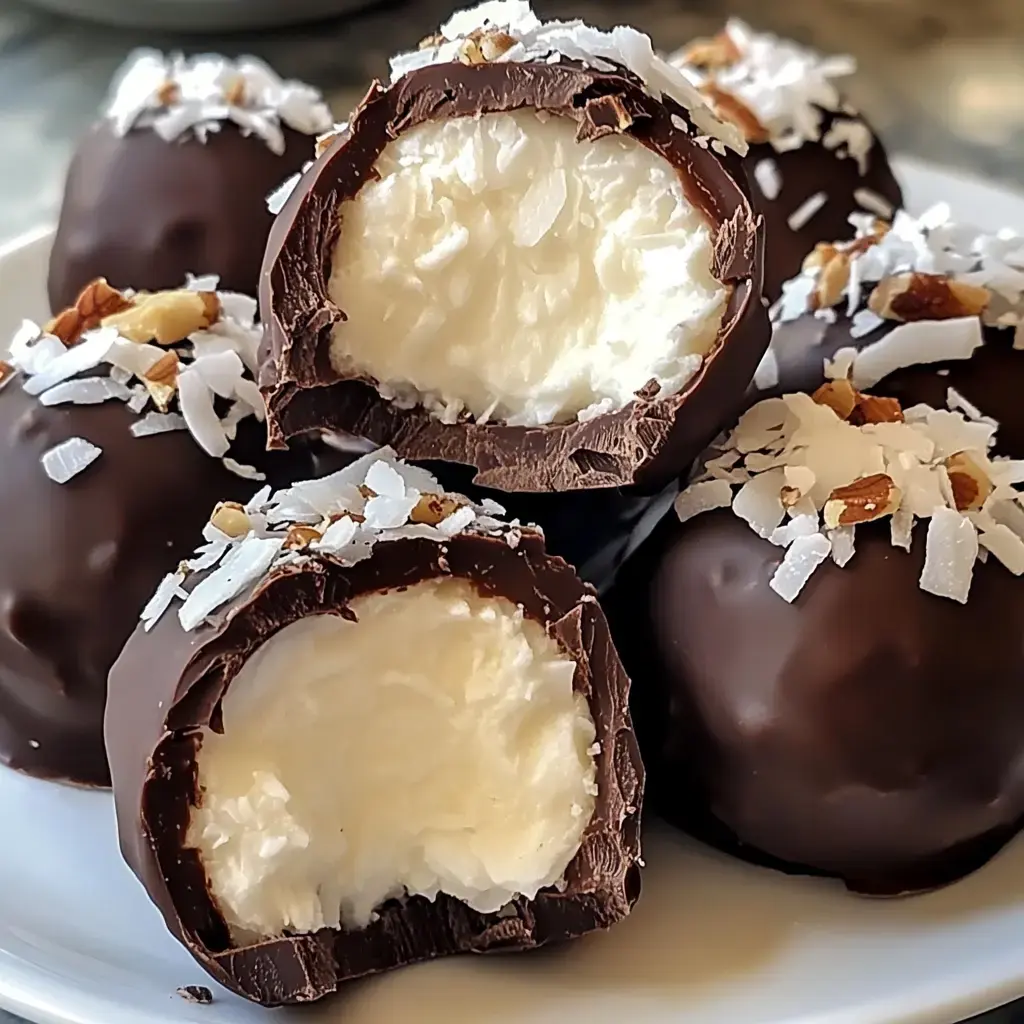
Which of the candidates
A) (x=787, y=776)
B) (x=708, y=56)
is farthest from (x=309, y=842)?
(x=708, y=56)

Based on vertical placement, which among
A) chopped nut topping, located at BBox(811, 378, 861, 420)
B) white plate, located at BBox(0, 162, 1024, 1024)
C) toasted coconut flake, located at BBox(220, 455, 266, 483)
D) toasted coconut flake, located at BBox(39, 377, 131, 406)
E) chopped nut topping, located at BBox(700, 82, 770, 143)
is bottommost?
white plate, located at BBox(0, 162, 1024, 1024)

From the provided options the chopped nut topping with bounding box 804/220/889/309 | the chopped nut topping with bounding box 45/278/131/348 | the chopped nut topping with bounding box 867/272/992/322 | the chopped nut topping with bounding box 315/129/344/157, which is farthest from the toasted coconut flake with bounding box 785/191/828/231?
the chopped nut topping with bounding box 45/278/131/348

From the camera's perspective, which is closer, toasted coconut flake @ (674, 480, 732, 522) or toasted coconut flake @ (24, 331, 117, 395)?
toasted coconut flake @ (674, 480, 732, 522)

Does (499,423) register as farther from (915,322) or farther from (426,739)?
(915,322)

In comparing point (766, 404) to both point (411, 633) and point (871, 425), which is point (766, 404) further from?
point (411, 633)

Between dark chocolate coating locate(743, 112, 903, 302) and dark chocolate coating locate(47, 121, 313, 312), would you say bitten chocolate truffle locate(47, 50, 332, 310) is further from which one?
dark chocolate coating locate(743, 112, 903, 302)

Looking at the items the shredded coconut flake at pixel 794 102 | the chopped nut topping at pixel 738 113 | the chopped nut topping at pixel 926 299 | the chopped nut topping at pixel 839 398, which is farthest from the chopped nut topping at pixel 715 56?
the chopped nut topping at pixel 839 398

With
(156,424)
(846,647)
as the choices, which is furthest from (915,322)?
(156,424)
